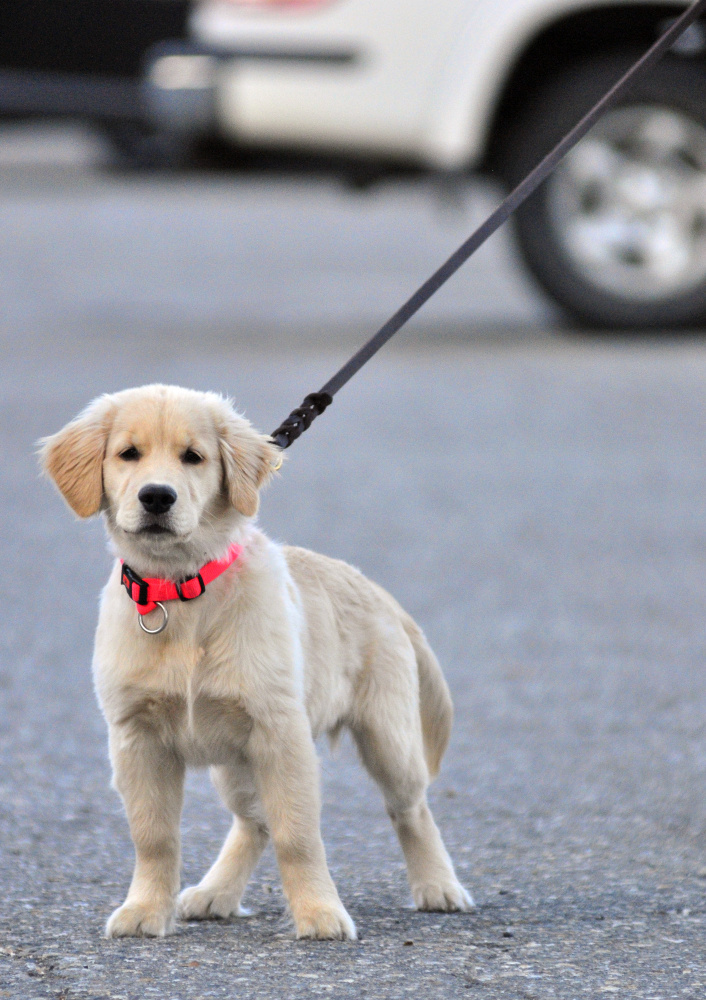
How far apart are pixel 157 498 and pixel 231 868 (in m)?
0.76

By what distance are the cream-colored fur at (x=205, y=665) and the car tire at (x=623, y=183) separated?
6.82 meters

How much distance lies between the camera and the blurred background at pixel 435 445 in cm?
339

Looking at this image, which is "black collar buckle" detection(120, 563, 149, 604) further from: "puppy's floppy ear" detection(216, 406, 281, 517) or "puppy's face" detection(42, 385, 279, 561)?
"puppy's floppy ear" detection(216, 406, 281, 517)

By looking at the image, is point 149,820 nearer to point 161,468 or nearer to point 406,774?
point 406,774

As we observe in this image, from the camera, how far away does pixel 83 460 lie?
3.23 metres

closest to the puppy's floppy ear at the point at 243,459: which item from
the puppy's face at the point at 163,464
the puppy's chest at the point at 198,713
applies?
the puppy's face at the point at 163,464

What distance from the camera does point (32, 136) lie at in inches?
1141

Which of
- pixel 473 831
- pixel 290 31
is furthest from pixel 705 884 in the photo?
pixel 290 31

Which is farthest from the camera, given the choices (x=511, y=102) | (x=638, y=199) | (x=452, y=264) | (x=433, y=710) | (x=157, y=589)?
(x=511, y=102)

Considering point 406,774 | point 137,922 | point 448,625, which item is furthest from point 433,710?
point 448,625

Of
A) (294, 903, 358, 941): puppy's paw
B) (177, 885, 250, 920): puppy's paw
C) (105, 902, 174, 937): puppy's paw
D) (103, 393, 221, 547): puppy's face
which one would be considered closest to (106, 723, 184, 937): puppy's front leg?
(105, 902, 174, 937): puppy's paw

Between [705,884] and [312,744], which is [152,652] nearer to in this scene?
[312,744]

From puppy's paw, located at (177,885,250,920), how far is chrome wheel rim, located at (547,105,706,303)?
22.9ft

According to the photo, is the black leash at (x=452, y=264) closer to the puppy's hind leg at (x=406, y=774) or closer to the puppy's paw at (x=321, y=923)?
the puppy's hind leg at (x=406, y=774)
